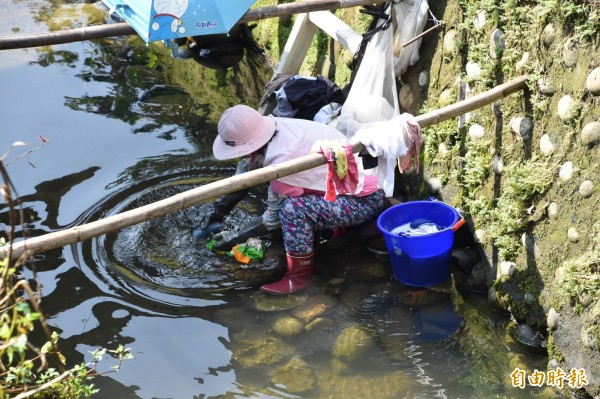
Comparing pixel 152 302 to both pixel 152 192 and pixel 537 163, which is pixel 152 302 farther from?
pixel 537 163

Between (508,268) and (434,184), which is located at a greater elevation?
(434,184)

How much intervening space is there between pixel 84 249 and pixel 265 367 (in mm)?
1999

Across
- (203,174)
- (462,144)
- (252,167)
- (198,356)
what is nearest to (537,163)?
(462,144)

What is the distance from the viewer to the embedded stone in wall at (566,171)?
14.1 feet

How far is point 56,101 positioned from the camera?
7.96m

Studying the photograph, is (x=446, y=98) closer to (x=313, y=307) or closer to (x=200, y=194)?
(x=313, y=307)

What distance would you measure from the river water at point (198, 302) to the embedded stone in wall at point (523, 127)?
1119 millimetres

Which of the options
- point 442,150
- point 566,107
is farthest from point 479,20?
point 566,107

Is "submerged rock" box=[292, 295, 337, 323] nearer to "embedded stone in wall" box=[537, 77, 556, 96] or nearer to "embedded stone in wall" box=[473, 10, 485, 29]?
"embedded stone in wall" box=[537, 77, 556, 96]

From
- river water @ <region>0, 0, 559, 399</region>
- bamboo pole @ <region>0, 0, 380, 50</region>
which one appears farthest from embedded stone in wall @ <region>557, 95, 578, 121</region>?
bamboo pole @ <region>0, 0, 380, 50</region>

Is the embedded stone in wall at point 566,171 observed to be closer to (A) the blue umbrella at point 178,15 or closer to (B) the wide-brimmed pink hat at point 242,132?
(B) the wide-brimmed pink hat at point 242,132

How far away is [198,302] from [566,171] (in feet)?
8.44

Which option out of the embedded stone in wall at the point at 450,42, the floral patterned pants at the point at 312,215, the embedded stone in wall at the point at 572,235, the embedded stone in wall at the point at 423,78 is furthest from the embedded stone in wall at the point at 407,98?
the embedded stone in wall at the point at 572,235

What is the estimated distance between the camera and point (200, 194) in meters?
4.02
